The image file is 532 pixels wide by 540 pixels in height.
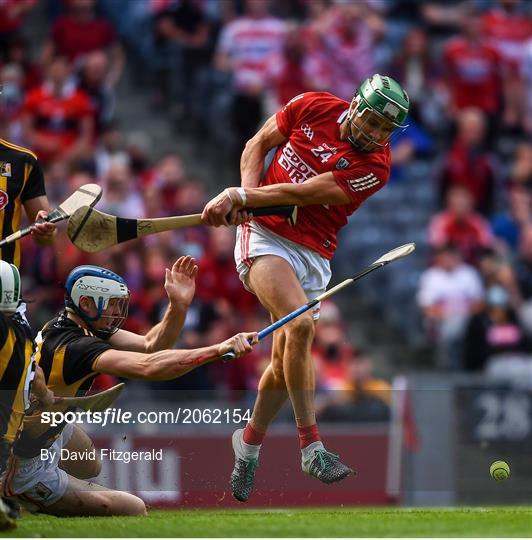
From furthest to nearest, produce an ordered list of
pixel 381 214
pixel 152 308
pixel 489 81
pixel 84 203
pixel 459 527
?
pixel 489 81 < pixel 381 214 < pixel 152 308 < pixel 84 203 < pixel 459 527

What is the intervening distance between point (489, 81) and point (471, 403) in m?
5.16

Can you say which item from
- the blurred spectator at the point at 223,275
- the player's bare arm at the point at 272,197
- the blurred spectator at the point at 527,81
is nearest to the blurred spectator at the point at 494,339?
the blurred spectator at the point at 223,275

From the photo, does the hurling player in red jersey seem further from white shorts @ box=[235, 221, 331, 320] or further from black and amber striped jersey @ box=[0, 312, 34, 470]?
black and amber striped jersey @ box=[0, 312, 34, 470]

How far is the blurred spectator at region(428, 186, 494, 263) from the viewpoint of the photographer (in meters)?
15.6

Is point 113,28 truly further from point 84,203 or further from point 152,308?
point 84,203

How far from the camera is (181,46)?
16.5 m

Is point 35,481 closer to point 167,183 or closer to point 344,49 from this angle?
point 167,183

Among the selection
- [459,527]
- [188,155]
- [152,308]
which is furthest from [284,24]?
[459,527]

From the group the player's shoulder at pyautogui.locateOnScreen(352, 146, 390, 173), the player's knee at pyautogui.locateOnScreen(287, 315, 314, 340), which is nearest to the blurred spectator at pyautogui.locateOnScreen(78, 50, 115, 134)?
the player's shoulder at pyautogui.locateOnScreen(352, 146, 390, 173)

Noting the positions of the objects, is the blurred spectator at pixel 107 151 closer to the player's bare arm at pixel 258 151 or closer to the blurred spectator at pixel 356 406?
the blurred spectator at pixel 356 406

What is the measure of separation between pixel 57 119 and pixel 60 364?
618 centimetres

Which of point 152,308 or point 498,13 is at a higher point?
point 498,13

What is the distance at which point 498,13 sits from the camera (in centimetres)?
1789

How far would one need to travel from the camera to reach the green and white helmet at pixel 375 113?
9.22 meters
